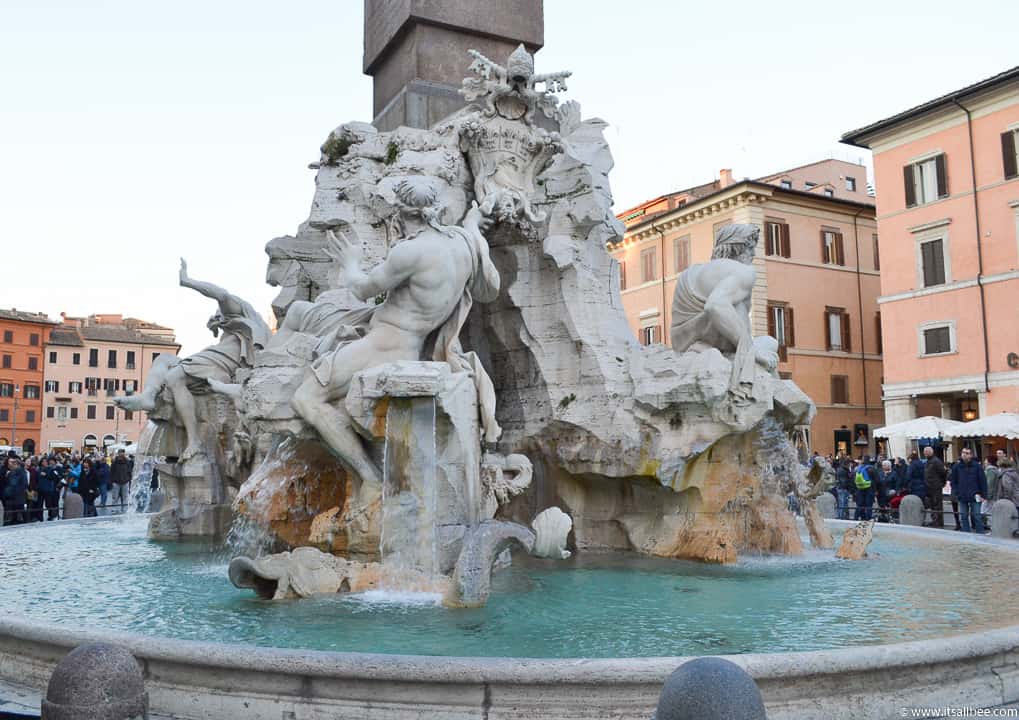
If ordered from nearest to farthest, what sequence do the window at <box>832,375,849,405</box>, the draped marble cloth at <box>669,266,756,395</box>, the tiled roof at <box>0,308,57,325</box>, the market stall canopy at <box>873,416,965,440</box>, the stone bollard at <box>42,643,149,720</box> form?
the stone bollard at <box>42,643,149,720</box>
the draped marble cloth at <box>669,266,756,395</box>
the market stall canopy at <box>873,416,965,440</box>
the window at <box>832,375,849,405</box>
the tiled roof at <box>0,308,57,325</box>

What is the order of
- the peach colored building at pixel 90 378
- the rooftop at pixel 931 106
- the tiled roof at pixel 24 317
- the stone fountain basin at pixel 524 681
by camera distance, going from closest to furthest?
the stone fountain basin at pixel 524 681, the rooftop at pixel 931 106, the tiled roof at pixel 24 317, the peach colored building at pixel 90 378

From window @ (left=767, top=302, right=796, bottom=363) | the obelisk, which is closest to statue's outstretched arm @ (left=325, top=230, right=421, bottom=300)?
the obelisk

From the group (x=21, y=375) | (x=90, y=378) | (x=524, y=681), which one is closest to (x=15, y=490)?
(x=524, y=681)

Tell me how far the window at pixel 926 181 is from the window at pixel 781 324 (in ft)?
17.0

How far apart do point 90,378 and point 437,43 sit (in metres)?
61.6

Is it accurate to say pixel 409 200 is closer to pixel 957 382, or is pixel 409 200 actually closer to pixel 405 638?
pixel 405 638

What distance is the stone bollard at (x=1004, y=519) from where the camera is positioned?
9.33m

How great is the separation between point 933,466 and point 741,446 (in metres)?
6.61

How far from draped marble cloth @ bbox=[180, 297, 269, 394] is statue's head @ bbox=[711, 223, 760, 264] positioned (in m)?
4.69

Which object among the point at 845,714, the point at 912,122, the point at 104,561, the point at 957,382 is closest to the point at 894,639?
the point at 845,714

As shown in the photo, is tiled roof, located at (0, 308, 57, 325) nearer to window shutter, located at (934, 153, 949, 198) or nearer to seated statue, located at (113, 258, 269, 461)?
window shutter, located at (934, 153, 949, 198)

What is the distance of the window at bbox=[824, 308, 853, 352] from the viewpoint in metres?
32.3

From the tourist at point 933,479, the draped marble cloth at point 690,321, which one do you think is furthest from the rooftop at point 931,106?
the draped marble cloth at point 690,321

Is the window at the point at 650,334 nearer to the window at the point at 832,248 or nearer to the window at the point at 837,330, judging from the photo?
the window at the point at 837,330
